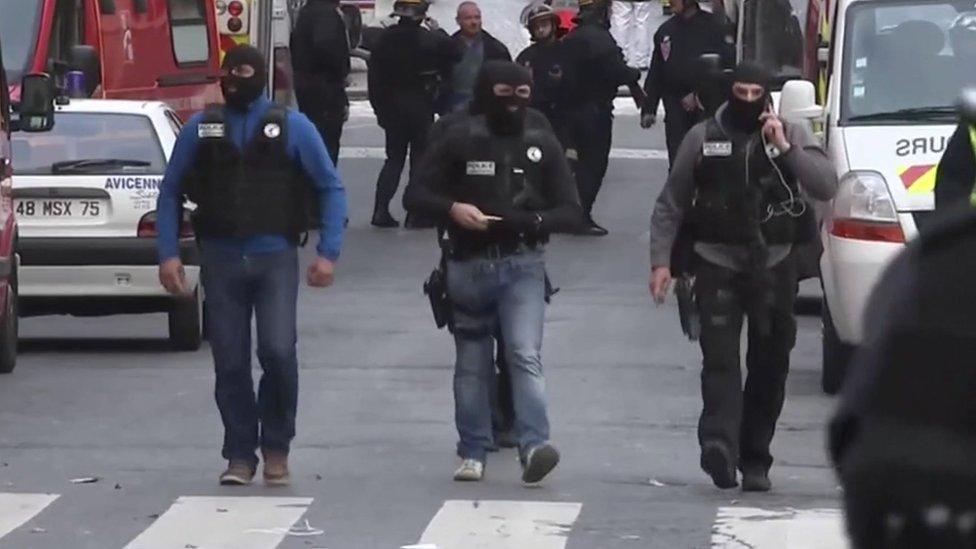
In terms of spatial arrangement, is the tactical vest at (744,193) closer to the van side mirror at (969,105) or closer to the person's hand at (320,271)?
the person's hand at (320,271)

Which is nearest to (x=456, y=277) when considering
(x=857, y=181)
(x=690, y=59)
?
(x=857, y=181)

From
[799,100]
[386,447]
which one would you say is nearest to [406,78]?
[799,100]

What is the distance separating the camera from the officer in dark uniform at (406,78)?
810 inches

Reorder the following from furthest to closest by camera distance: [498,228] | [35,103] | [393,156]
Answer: [393,156] < [35,103] < [498,228]

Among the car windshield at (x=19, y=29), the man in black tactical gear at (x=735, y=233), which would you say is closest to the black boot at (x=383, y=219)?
the car windshield at (x=19, y=29)

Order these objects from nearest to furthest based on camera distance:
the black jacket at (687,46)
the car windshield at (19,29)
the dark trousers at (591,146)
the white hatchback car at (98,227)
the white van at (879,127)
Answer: the white van at (879,127) < the white hatchback car at (98,227) < the car windshield at (19,29) < the black jacket at (687,46) < the dark trousers at (591,146)

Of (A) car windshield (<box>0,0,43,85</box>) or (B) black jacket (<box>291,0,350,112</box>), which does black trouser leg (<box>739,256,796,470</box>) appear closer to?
(A) car windshield (<box>0,0,43,85</box>)

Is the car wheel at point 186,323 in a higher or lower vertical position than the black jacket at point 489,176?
lower

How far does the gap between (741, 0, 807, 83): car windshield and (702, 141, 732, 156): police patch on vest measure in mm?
11551

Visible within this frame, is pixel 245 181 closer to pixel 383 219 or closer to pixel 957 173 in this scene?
pixel 957 173

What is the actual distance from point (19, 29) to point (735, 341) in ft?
33.9

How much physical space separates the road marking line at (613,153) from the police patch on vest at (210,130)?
19055mm

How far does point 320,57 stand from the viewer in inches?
841

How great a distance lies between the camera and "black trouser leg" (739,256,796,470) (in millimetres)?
9188
